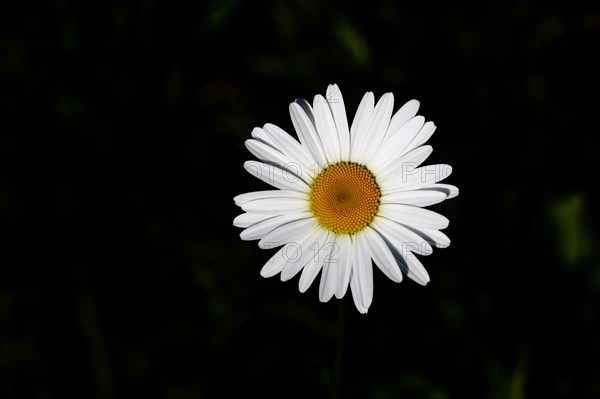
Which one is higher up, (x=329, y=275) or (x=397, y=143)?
(x=397, y=143)

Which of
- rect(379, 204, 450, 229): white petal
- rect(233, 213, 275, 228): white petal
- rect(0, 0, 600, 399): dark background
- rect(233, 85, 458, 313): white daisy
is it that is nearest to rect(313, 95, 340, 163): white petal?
rect(233, 85, 458, 313): white daisy

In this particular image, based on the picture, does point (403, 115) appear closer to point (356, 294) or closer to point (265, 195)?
point (265, 195)

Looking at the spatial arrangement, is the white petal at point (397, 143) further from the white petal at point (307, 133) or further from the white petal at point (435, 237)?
the white petal at point (435, 237)

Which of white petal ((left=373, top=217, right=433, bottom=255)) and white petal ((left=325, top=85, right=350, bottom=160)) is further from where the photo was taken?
white petal ((left=325, top=85, right=350, bottom=160))

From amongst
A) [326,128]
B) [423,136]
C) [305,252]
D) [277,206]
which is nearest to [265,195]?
[277,206]

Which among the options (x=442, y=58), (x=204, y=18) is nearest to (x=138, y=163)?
(x=204, y=18)

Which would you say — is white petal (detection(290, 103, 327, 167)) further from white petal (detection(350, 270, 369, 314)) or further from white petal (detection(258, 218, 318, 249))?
white petal (detection(350, 270, 369, 314))
